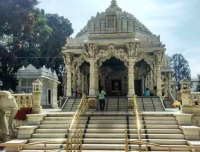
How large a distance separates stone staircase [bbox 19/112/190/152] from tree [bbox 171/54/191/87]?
5097 cm

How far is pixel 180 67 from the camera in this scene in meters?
59.6

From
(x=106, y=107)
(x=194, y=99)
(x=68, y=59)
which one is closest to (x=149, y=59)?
(x=106, y=107)

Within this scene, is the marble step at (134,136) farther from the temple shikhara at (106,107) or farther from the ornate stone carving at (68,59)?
the ornate stone carving at (68,59)

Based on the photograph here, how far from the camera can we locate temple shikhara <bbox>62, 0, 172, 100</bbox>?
47.6 feet

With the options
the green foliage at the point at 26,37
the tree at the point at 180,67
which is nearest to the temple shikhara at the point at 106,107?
the green foliage at the point at 26,37

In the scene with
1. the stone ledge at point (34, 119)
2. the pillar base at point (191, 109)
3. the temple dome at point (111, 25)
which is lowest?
the stone ledge at point (34, 119)

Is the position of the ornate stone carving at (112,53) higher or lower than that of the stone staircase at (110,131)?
higher

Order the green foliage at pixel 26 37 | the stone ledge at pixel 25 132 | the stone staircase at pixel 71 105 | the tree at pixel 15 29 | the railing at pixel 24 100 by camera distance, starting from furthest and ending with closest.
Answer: the green foliage at pixel 26 37, the tree at pixel 15 29, the stone staircase at pixel 71 105, the railing at pixel 24 100, the stone ledge at pixel 25 132

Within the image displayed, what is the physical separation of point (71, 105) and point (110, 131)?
23.1 ft

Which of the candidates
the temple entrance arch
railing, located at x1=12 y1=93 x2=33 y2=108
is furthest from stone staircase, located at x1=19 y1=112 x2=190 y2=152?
the temple entrance arch

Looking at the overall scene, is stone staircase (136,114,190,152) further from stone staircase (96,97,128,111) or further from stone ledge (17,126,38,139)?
stone ledge (17,126,38,139)

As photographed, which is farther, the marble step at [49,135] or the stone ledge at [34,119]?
the stone ledge at [34,119]

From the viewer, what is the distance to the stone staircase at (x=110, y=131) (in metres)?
9.05

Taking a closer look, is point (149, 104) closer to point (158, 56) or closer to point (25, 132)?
point (158, 56)
